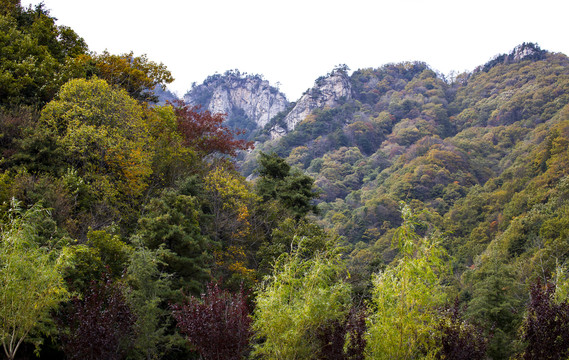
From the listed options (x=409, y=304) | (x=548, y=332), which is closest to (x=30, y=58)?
(x=409, y=304)

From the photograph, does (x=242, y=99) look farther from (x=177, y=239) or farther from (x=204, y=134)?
(x=177, y=239)

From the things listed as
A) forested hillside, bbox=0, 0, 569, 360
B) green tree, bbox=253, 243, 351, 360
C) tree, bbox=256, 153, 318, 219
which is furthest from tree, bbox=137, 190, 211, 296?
tree, bbox=256, 153, 318, 219

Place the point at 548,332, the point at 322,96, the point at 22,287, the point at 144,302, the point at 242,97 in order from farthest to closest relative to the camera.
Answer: the point at 242,97 < the point at 322,96 < the point at 144,302 < the point at 548,332 < the point at 22,287

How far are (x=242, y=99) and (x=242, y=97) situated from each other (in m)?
0.71

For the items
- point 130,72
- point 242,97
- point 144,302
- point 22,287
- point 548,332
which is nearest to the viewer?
point 22,287

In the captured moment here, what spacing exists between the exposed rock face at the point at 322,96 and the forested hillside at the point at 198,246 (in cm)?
5889

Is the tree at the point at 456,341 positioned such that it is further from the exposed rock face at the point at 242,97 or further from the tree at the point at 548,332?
the exposed rock face at the point at 242,97

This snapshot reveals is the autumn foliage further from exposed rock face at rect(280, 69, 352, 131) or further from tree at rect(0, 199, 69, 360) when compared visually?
exposed rock face at rect(280, 69, 352, 131)

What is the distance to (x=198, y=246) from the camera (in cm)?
1364

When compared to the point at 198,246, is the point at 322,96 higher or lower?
higher

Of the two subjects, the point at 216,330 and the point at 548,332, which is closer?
the point at 548,332

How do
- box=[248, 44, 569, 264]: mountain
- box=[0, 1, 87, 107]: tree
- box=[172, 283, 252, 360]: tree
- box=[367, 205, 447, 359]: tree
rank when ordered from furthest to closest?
box=[248, 44, 569, 264]: mountain, box=[0, 1, 87, 107]: tree, box=[172, 283, 252, 360]: tree, box=[367, 205, 447, 359]: tree

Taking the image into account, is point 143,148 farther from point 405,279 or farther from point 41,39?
point 405,279

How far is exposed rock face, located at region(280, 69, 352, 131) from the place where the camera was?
10388 centimetres
